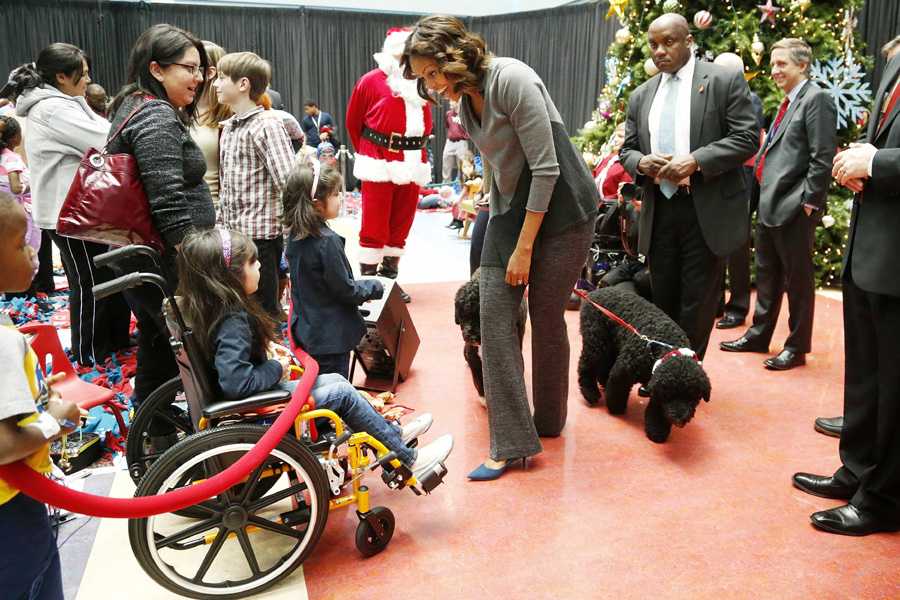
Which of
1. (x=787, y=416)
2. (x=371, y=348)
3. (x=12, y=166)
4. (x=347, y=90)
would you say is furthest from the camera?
(x=347, y=90)

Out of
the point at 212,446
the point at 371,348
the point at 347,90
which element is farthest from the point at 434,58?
the point at 347,90

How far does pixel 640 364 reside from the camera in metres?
3.01

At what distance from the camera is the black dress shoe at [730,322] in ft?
15.3

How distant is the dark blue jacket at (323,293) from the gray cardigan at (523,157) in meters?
0.56

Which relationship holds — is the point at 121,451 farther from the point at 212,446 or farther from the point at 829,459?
the point at 829,459

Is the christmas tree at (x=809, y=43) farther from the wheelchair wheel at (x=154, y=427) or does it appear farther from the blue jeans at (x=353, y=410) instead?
the wheelchair wheel at (x=154, y=427)

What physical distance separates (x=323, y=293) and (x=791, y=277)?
8.89 feet

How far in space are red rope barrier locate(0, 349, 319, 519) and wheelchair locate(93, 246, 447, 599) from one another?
102 millimetres

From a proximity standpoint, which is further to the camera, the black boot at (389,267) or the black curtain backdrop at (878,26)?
the black curtain backdrop at (878,26)

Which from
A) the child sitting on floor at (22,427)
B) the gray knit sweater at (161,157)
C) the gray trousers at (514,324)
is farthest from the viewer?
the gray trousers at (514,324)

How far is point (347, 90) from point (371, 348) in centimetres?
1187

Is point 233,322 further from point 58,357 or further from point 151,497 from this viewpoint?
point 58,357

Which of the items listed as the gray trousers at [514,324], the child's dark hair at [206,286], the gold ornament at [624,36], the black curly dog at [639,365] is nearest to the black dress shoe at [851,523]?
the black curly dog at [639,365]

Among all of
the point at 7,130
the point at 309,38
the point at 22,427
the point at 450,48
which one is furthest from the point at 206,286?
the point at 309,38
